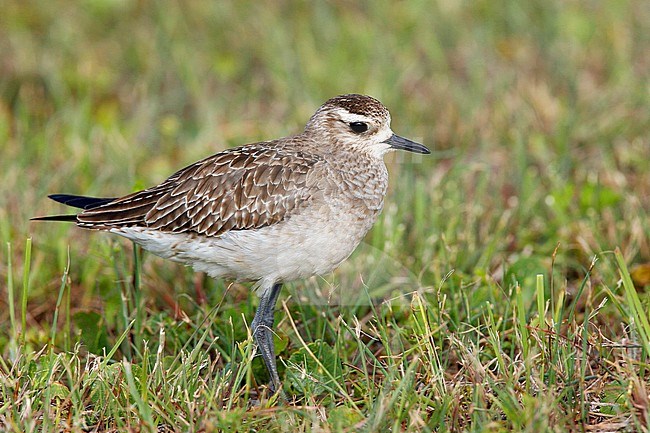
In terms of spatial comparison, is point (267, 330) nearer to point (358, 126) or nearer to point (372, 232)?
point (358, 126)

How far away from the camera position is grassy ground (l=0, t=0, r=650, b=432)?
448 centimetres

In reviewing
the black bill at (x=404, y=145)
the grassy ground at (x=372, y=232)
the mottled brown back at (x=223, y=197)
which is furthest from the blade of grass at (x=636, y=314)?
the mottled brown back at (x=223, y=197)

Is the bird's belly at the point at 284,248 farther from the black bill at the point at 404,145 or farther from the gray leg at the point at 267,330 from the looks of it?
the black bill at the point at 404,145

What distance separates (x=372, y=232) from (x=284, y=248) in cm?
150

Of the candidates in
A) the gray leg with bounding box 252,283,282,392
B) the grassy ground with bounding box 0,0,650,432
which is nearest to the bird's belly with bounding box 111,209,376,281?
the gray leg with bounding box 252,283,282,392

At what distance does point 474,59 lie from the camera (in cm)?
920

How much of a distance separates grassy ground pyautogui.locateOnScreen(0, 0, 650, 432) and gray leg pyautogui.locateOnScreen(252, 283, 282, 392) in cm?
9

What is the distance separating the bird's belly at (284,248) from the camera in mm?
5141

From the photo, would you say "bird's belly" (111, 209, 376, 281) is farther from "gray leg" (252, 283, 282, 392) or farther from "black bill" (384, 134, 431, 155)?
"black bill" (384, 134, 431, 155)

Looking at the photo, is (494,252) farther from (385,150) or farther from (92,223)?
(92,223)

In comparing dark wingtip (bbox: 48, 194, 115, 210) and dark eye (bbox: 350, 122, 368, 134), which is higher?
dark eye (bbox: 350, 122, 368, 134)

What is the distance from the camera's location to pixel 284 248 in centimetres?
514

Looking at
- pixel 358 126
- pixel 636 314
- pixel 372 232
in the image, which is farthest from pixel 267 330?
pixel 636 314

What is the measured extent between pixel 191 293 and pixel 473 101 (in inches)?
138
